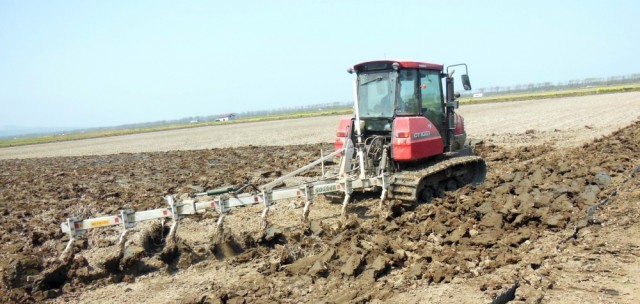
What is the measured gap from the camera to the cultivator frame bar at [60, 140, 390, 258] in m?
6.05

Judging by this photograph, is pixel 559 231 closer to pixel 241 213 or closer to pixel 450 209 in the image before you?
pixel 450 209

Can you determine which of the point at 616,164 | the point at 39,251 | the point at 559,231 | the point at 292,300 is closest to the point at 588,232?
the point at 559,231

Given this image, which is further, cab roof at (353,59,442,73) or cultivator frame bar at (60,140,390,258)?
cab roof at (353,59,442,73)

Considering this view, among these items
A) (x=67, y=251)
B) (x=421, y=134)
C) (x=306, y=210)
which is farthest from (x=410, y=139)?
(x=67, y=251)

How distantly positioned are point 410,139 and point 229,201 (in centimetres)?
320

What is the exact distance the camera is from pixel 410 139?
7957 millimetres

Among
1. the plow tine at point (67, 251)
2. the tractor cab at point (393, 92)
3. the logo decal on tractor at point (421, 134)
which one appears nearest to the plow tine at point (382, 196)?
the logo decal on tractor at point (421, 134)

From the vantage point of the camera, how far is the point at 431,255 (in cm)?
559

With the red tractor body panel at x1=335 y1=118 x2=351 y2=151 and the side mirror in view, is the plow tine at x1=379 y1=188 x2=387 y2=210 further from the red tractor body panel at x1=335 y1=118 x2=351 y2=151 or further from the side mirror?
the side mirror

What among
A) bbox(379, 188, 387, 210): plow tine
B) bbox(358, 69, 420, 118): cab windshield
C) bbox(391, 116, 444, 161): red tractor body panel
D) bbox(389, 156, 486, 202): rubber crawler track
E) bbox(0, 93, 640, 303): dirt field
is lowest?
bbox(0, 93, 640, 303): dirt field

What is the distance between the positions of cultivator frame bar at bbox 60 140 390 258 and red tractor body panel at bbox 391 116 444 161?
53cm

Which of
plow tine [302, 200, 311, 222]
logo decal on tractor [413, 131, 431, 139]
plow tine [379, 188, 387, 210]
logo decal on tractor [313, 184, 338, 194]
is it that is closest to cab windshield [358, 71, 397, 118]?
logo decal on tractor [413, 131, 431, 139]

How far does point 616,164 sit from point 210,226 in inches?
316

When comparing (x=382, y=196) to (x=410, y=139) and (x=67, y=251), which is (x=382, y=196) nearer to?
(x=410, y=139)
